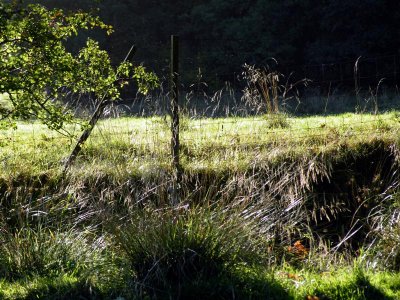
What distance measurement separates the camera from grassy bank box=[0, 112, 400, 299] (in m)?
5.52

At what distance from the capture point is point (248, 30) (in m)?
26.2

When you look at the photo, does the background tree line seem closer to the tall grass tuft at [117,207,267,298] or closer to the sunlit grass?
the sunlit grass

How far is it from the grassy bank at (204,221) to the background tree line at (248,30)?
15113 millimetres

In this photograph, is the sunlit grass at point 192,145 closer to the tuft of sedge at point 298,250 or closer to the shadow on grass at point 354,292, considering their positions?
the tuft of sedge at point 298,250

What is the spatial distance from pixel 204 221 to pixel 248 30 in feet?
70.0

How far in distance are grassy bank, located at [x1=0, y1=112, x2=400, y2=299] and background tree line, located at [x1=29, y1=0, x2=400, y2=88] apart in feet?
49.6

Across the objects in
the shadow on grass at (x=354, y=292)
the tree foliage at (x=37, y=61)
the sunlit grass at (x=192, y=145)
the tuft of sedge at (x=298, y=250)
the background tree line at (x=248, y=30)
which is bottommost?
the shadow on grass at (x=354, y=292)

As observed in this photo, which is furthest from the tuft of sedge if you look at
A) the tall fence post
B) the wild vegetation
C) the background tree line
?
the background tree line

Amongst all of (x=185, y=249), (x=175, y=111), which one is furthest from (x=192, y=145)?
(x=185, y=249)

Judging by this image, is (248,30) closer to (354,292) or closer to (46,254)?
(46,254)

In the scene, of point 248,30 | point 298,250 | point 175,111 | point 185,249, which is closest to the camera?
point 185,249

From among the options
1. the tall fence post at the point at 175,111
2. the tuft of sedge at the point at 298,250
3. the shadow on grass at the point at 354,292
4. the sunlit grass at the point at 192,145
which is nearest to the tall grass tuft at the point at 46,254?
the tall fence post at the point at 175,111

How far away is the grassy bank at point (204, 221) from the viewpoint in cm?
552

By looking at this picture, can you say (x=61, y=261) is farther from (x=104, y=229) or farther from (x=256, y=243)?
(x=256, y=243)
